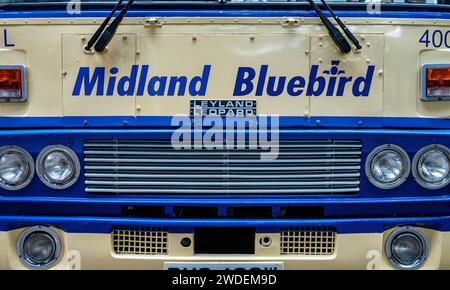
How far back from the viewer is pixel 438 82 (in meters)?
3.10

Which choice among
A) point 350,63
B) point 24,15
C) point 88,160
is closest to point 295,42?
point 350,63

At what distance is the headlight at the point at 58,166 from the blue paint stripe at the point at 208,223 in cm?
20

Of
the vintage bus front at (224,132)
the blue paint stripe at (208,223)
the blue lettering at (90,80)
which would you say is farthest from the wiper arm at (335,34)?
the blue lettering at (90,80)

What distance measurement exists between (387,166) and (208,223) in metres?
1.05

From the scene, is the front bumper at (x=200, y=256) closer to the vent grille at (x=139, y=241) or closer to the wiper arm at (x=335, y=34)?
the vent grille at (x=139, y=241)

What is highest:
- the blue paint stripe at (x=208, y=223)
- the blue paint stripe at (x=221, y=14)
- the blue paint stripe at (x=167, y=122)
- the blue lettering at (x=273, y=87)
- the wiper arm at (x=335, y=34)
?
the blue paint stripe at (x=221, y=14)

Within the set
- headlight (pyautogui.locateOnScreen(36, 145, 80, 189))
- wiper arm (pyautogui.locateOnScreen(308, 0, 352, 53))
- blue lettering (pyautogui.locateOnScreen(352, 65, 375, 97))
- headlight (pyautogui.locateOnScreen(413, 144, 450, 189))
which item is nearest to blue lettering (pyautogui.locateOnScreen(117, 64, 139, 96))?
headlight (pyautogui.locateOnScreen(36, 145, 80, 189))

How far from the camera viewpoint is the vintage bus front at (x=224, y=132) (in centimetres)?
305

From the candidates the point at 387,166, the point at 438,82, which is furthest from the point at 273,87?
the point at 438,82

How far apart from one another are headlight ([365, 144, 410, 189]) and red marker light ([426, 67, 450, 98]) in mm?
368

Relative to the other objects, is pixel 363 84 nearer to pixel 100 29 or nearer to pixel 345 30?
pixel 345 30

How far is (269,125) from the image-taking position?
10.1 ft

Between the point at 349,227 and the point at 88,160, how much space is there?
148 cm
